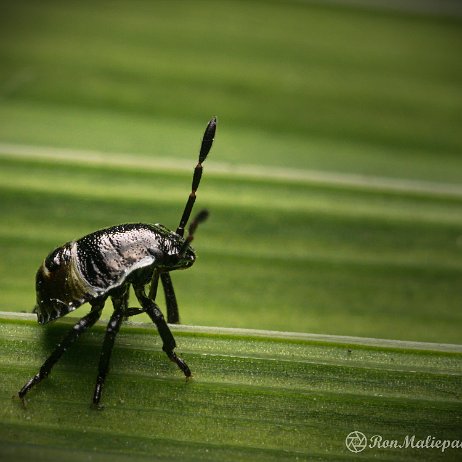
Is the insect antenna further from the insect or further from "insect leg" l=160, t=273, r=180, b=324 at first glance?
"insect leg" l=160, t=273, r=180, b=324

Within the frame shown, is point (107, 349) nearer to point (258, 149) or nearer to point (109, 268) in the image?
point (109, 268)

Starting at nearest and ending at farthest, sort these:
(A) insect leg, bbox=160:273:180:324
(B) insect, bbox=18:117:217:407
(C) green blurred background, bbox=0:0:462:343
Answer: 1. (B) insect, bbox=18:117:217:407
2. (A) insect leg, bbox=160:273:180:324
3. (C) green blurred background, bbox=0:0:462:343

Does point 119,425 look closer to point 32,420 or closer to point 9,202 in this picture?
point 32,420

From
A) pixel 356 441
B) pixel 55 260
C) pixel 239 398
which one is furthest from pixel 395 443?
pixel 55 260

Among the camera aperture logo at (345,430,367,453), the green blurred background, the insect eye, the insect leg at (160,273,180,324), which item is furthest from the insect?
the camera aperture logo at (345,430,367,453)

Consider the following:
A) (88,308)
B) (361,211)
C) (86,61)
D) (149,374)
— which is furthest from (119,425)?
(86,61)

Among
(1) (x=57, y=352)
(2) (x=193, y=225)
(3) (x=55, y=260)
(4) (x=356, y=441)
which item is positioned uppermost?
(2) (x=193, y=225)

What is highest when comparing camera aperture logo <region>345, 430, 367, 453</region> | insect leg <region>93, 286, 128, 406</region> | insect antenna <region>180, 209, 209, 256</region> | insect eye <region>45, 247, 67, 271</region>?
insect antenna <region>180, 209, 209, 256</region>

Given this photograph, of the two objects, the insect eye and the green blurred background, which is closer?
the insect eye
